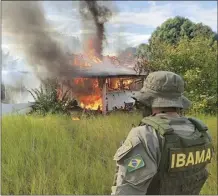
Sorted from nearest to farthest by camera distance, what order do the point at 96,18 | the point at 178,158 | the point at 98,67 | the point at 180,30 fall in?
the point at 178,158, the point at 98,67, the point at 96,18, the point at 180,30

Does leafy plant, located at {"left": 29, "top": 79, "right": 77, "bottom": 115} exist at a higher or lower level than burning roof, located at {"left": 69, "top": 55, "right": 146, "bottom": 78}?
lower

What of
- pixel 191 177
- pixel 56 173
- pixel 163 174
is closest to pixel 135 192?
pixel 163 174

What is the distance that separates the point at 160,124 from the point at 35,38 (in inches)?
99.4

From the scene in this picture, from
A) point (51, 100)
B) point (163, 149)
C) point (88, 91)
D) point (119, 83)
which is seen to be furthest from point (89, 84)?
point (163, 149)

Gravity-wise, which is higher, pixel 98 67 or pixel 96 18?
pixel 96 18

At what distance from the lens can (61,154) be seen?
13.2 ft

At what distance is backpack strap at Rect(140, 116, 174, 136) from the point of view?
1812 millimetres

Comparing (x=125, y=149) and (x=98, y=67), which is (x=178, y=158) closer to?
(x=125, y=149)

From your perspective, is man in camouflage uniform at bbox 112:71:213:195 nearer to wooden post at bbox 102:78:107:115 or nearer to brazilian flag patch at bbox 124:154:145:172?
brazilian flag patch at bbox 124:154:145:172

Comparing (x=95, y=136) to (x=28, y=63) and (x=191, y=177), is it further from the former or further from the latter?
(x=191, y=177)

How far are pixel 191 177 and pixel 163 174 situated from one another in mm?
182

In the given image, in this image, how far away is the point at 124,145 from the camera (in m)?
1.83

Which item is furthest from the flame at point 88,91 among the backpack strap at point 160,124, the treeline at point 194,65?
the backpack strap at point 160,124

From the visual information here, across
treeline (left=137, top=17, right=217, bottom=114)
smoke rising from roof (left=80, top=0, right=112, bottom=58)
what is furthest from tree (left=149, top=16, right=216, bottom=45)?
smoke rising from roof (left=80, top=0, right=112, bottom=58)
